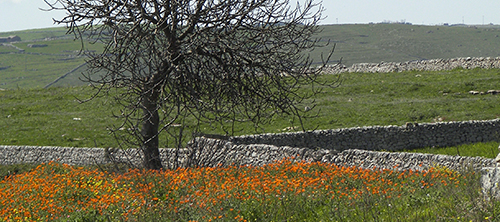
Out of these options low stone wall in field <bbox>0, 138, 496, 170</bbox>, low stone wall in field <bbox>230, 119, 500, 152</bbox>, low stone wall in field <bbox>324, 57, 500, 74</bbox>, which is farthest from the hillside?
low stone wall in field <bbox>0, 138, 496, 170</bbox>

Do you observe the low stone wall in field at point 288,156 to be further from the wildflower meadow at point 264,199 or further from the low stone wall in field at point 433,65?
the low stone wall in field at point 433,65

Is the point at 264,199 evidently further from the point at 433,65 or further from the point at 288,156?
the point at 433,65

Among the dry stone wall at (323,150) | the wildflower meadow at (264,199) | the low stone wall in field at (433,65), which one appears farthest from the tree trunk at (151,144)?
the low stone wall in field at (433,65)

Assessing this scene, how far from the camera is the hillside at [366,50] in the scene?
142m

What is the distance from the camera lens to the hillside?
5591 inches

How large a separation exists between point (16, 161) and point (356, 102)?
695 inches

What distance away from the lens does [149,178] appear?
12867 millimetres

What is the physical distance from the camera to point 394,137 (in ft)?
68.1

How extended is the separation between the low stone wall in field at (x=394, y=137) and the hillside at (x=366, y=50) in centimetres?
10864

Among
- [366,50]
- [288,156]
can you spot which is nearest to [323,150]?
[288,156]

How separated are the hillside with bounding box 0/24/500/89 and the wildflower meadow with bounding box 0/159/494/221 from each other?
118071 millimetres

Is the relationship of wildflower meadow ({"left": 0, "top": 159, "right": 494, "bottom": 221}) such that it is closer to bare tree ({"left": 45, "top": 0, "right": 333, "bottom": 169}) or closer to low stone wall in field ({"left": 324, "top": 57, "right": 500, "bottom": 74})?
bare tree ({"left": 45, "top": 0, "right": 333, "bottom": 169})

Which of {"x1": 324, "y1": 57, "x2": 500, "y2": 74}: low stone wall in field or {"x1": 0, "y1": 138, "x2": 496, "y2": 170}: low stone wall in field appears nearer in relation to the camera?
{"x1": 0, "y1": 138, "x2": 496, "y2": 170}: low stone wall in field

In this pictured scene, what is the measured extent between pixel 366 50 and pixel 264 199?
148599mm
